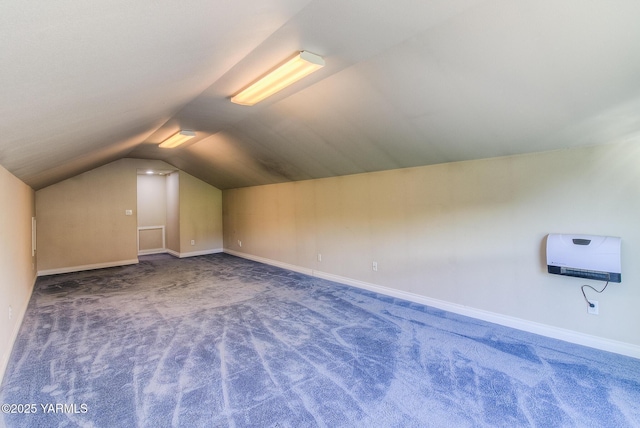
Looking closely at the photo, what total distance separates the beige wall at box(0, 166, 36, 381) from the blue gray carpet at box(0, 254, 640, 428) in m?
0.19

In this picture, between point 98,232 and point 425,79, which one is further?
point 98,232

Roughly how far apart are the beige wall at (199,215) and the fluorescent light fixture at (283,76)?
5852 millimetres

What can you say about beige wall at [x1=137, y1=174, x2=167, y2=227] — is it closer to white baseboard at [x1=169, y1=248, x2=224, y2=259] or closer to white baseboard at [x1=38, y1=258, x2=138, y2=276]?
white baseboard at [x1=169, y1=248, x2=224, y2=259]

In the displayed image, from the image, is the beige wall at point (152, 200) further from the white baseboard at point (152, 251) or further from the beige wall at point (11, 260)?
the beige wall at point (11, 260)

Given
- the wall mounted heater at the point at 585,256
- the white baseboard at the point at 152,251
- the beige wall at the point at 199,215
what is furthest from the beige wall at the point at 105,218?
the wall mounted heater at the point at 585,256

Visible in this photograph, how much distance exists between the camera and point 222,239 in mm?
9016

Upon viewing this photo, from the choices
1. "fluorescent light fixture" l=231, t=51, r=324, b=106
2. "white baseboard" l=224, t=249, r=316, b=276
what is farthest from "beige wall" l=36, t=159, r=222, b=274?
"fluorescent light fixture" l=231, t=51, r=324, b=106

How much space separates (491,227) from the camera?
3627mm

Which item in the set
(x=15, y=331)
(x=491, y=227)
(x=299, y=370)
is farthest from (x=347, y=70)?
(x=15, y=331)

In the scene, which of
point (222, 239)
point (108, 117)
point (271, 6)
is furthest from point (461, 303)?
point (222, 239)

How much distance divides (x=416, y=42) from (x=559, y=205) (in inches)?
91.3

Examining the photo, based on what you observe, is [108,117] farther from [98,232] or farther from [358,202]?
[98,232]

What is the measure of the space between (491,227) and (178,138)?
4.74 meters

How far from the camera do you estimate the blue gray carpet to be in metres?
2.07
